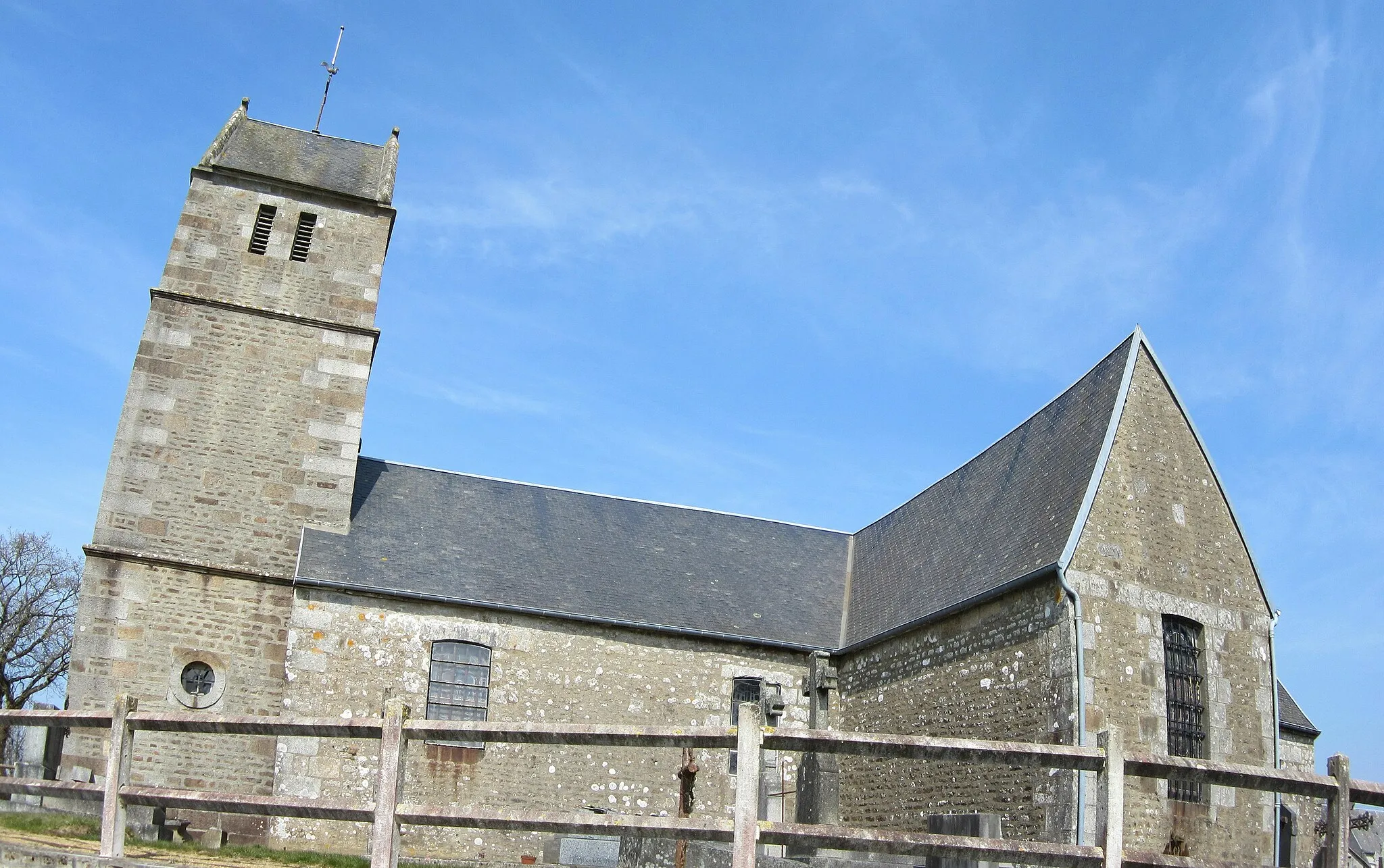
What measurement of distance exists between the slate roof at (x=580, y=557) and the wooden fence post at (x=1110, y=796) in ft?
42.6

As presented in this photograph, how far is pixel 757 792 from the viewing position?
18.9 ft

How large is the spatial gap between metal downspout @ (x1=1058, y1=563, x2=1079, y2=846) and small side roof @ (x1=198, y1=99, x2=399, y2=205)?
1319 centimetres

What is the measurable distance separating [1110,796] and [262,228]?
58.0ft

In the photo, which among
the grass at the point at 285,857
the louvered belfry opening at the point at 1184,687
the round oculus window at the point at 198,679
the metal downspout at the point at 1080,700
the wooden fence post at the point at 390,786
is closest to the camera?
the wooden fence post at the point at 390,786

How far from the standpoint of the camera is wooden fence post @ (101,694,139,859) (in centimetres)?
674

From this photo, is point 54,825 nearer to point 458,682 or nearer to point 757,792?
point 757,792

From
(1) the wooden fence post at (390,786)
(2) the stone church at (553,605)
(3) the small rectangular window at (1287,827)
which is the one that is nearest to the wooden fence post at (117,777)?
(1) the wooden fence post at (390,786)

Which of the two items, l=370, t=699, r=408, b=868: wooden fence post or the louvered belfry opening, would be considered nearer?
l=370, t=699, r=408, b=868: wooden fence post

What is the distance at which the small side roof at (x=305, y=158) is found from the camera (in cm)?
2033

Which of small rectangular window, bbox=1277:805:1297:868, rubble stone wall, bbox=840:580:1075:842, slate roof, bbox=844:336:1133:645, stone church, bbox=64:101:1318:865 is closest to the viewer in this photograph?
rubble stone wall, bbox=840:580:1075:842

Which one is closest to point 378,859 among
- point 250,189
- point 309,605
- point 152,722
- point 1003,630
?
point 152,722

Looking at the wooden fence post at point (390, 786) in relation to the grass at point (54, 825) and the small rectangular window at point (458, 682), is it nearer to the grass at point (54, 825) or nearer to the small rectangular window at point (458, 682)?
the grass at point (54, 825)

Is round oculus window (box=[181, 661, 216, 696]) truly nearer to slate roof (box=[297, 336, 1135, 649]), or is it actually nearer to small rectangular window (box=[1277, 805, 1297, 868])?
slate roof (box=[297, 336, 1135, 649])

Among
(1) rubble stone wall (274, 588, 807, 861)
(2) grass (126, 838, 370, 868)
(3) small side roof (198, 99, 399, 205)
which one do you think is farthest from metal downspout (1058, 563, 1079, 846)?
(3) small side roof (198, 99, 399, 205)
